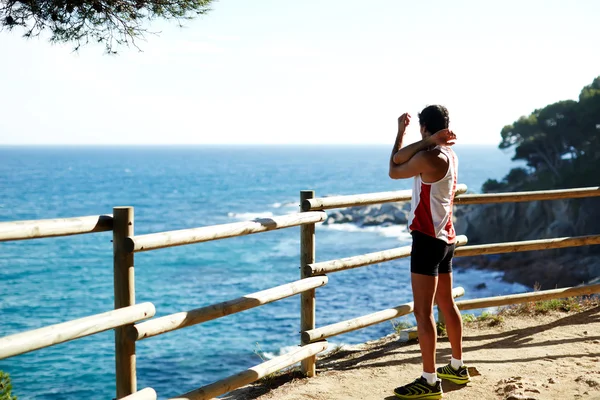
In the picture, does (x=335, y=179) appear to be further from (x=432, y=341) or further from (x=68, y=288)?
→ (x=432, y=341)

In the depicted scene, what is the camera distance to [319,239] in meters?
51.0

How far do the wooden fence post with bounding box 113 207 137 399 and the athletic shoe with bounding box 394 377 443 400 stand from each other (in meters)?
1.96

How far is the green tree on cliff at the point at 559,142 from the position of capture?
4103 centimetres

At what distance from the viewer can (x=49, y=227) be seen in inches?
134

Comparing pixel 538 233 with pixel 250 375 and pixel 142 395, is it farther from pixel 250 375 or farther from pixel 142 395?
pixel 142 395

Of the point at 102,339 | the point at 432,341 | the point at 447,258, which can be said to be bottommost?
the point at 102,339

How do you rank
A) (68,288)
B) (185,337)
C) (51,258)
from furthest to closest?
1. (51,258)
2. (68,288)
3. (185,337)

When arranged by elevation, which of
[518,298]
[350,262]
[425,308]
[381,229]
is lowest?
[381,229]

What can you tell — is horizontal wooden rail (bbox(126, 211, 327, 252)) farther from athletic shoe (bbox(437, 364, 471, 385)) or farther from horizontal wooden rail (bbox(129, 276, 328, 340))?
athletic shoe (bbox(437, 364, 471, 385))

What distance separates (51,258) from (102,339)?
898 inches

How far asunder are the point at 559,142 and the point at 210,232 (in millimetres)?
44088

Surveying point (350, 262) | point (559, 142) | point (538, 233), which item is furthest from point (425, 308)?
point (559, 142)

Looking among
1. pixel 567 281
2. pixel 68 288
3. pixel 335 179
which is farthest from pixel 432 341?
pixel 335 179

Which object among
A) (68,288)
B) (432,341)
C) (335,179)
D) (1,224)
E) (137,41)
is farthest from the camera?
(335,179)
